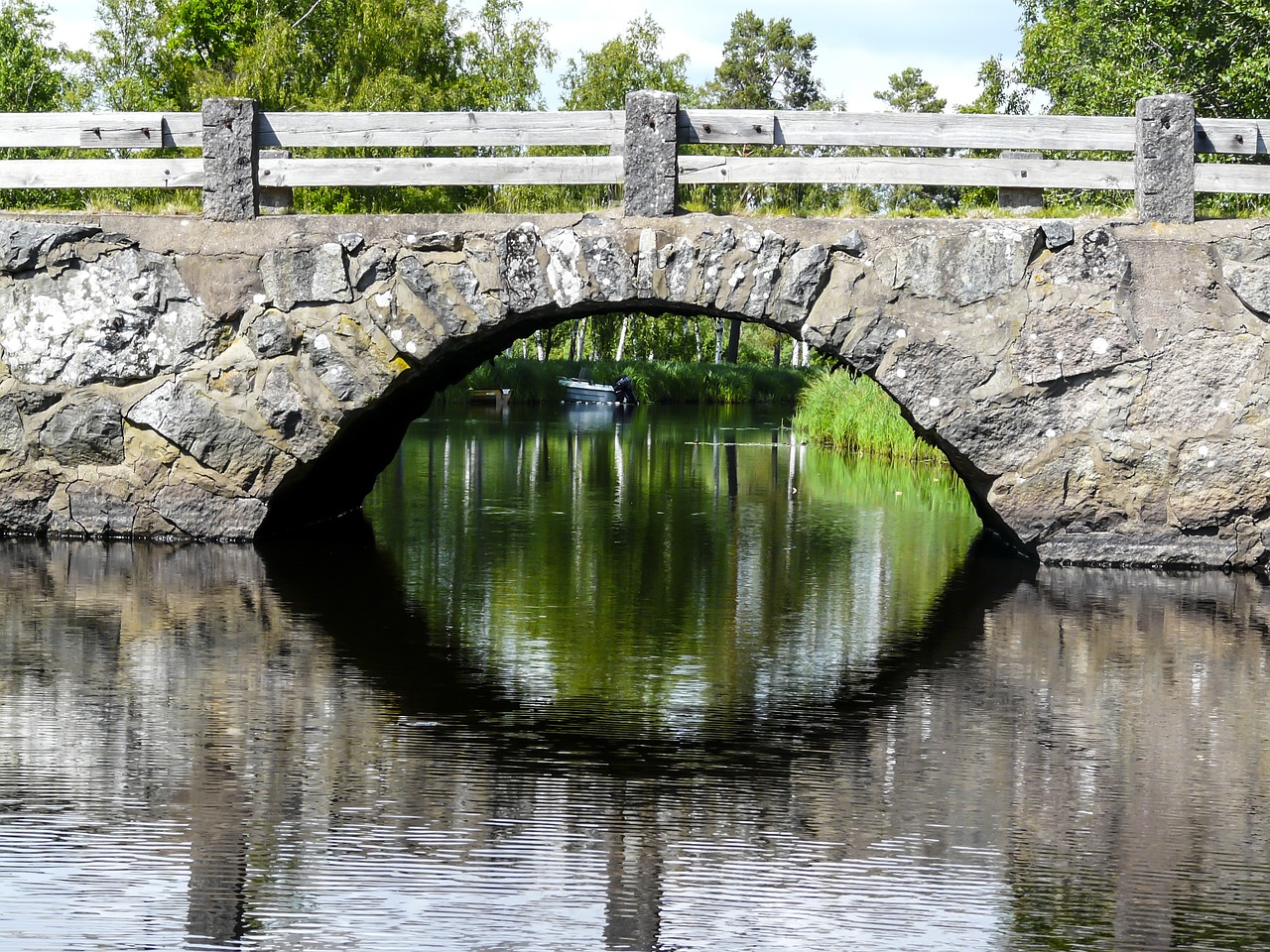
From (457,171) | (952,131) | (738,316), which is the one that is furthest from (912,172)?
(457,171)

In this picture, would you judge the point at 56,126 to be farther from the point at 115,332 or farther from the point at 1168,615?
the point at 1168,615

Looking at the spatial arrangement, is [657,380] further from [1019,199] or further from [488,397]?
[1019,199]

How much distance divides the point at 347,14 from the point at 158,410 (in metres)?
28.5

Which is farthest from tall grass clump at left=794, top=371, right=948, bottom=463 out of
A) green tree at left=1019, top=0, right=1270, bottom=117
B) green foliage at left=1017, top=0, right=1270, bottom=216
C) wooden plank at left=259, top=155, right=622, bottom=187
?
wooden plank at left=259, top=155, right=622, bottom=187

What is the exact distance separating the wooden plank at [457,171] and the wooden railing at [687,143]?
0.03 feet

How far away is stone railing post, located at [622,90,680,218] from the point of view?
10656mm

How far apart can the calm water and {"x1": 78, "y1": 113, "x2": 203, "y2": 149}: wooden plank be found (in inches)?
126

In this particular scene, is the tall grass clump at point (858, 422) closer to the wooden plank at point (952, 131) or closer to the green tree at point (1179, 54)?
the green tree at point (1179, 54)

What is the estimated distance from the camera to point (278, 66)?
3431 cm

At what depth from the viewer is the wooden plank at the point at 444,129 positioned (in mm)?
10797

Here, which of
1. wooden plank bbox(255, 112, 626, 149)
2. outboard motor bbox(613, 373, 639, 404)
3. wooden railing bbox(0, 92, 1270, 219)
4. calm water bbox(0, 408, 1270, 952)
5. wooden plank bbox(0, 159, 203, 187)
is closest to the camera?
calm water bbox(0, 408, 1270, 952)

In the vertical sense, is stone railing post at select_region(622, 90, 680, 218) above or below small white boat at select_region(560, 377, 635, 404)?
above

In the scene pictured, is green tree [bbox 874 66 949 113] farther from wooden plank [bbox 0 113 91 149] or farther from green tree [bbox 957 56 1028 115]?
wooden plank [bbox 0 113 91 149]

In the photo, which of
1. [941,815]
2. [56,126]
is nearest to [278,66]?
[56,126]
